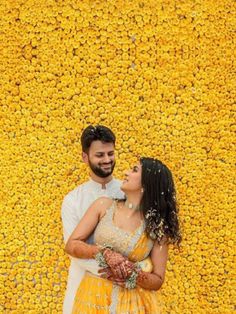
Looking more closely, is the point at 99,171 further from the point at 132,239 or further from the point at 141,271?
the point at 141,271

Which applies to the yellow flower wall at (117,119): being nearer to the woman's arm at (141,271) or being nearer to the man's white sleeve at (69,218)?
the man's white sleeve at (69,218)

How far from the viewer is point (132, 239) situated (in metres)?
2.91

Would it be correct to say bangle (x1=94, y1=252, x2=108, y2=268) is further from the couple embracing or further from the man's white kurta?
the man's white kurta

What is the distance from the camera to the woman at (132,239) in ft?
9.44

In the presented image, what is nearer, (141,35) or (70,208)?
(70,208)

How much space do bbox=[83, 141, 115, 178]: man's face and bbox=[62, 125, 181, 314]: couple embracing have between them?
0.32m

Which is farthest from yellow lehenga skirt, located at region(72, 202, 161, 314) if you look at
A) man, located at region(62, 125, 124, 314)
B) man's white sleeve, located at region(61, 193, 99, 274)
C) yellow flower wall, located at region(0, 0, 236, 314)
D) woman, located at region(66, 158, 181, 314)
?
yellow flower wall, located at region(0, 0, 236, 314)

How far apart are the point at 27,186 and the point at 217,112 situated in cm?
143

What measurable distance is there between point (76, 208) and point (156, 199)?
556mm

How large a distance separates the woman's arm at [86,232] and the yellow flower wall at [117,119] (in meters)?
1.35

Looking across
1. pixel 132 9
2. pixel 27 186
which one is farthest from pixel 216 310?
pixel 132 9

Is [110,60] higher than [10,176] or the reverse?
higher

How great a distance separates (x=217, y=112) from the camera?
4.46 m

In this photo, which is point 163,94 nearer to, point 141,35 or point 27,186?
point 141,35
